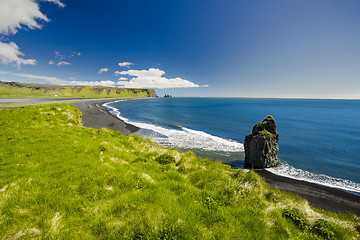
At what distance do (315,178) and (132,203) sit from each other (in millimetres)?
30610

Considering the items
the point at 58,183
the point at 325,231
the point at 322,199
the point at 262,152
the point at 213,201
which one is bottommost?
the point at 322,199

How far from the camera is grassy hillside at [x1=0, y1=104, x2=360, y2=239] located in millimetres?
4520

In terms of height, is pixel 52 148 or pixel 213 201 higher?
pixel 52 148

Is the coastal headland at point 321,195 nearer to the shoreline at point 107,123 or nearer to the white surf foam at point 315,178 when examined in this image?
the white surf foam at point 315,178

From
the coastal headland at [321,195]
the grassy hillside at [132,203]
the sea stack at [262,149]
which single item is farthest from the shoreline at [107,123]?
the coastal headland at [321,195]

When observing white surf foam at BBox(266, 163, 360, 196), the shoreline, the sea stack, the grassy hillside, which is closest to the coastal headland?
white surf foam at BBox(266, 163, 360, 196)

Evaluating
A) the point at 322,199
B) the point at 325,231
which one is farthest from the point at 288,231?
the point at 322,199

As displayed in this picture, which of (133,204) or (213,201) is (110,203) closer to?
(133,204)

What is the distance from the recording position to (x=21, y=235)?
3.93 metres

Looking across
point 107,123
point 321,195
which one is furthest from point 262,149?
point 107,123

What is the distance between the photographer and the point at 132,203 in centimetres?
568

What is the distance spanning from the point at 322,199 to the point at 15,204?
29.0m

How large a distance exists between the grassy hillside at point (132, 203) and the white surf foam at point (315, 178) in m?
20.1

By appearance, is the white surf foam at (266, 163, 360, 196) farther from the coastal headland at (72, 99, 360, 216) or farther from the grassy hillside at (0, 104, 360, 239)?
the grassy hillside at (0, 104, 360, 239)
